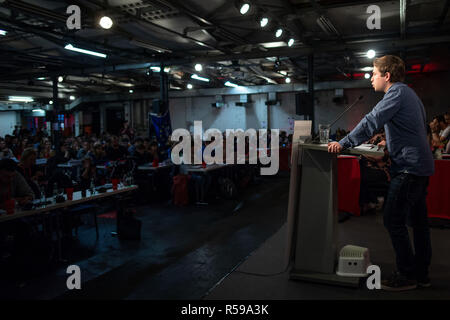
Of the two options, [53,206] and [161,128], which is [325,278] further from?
[161,128]

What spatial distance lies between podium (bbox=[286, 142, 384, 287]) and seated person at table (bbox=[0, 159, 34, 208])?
2877mm

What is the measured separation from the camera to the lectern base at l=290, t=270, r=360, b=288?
2.61 meters

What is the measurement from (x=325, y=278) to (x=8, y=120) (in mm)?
23032

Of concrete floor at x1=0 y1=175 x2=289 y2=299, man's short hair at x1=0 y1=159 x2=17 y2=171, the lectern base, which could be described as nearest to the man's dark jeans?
the lectern base

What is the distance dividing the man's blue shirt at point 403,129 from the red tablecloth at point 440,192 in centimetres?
255

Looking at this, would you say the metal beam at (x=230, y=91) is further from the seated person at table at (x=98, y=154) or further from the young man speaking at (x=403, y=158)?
the young man speaking at (x=403, y=158)

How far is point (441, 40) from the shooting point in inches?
290

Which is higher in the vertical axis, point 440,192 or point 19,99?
point 19,99

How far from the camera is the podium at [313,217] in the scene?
2.71 metres

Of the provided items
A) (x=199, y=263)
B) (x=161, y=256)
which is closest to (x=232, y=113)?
(x=161, y=256)

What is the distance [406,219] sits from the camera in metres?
2.48
